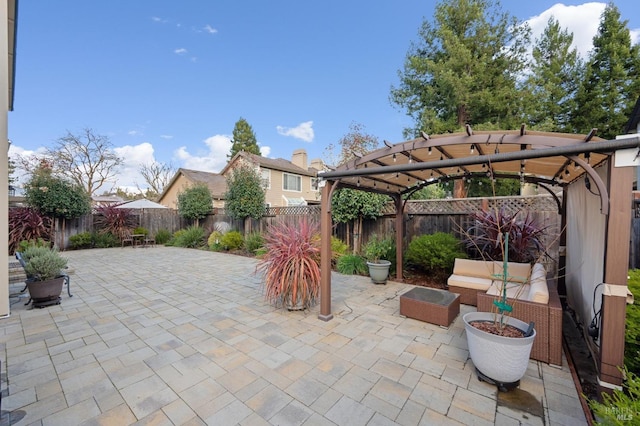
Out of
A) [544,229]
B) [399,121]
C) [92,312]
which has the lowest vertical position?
[92,312]

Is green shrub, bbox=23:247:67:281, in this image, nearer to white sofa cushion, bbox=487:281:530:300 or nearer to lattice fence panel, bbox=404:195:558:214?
white sofa cushion, bbox=487:281:530:300

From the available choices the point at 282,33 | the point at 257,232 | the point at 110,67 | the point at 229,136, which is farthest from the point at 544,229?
the point at 229,136

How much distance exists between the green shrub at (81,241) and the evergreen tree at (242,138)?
59.9 feet

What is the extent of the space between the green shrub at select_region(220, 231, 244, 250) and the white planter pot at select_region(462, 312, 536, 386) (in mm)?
9271

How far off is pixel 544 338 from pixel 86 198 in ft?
47.6

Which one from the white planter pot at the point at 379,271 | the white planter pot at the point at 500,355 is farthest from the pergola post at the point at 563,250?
the white planter pot at the point at 500,355

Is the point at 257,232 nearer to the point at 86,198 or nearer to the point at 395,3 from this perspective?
the point at 86,198

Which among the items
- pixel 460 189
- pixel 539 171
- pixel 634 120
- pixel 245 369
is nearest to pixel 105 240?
pixel 245 369

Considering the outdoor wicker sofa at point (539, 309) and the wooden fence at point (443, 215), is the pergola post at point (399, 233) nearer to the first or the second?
the wooden fence at point (443, 215)

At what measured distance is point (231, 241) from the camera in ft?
33.9

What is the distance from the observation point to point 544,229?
16.3 ft

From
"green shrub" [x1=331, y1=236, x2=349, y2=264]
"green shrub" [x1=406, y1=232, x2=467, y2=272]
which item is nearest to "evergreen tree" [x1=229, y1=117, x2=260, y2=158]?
"green shrub" [x1=331, y1=236, x2=349, y2=264]

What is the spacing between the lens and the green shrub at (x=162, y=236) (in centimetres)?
1278

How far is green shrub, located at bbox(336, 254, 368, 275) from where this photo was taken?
6.61m
